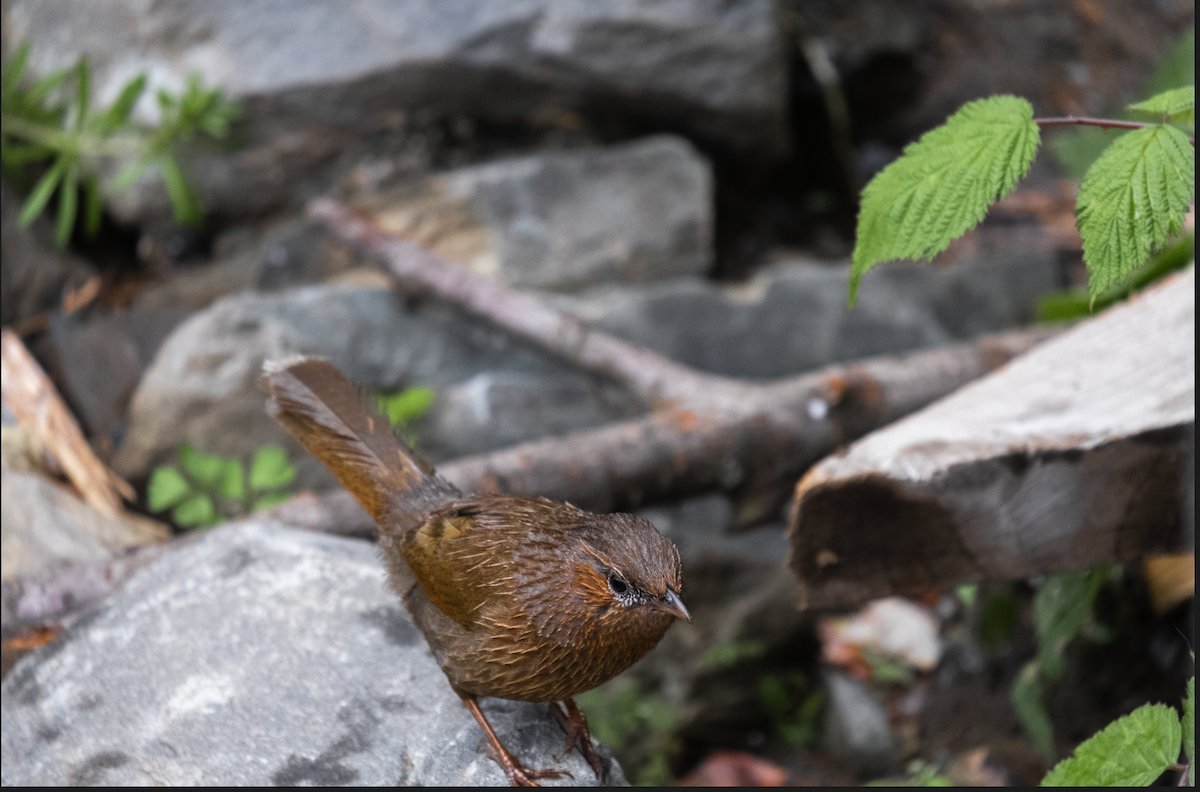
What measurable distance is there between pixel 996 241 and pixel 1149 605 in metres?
3.37

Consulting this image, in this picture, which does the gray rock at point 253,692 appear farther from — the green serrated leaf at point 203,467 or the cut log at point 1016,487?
Result: the green serrated leaf at point 203,467

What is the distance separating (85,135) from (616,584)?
375 cm

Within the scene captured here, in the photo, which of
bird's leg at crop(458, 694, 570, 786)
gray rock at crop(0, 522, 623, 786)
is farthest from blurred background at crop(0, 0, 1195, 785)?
bird's leg at crop(458, 694, 570, 786)

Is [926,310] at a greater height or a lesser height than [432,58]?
lesser

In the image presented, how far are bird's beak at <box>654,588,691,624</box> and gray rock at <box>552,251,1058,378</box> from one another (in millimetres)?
2702

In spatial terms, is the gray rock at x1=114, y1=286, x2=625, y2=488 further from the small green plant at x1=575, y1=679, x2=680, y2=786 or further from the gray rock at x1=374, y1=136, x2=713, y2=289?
the small green plant at x1=575, y1=679, x2=680, y2=786

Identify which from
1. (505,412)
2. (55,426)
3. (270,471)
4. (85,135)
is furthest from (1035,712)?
(85,135)

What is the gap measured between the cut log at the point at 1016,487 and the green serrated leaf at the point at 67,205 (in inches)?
143

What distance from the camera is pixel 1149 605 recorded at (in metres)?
2.93

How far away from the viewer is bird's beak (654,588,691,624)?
1.57m

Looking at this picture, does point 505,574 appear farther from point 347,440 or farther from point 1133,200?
point 1133,200

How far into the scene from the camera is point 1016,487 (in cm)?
210

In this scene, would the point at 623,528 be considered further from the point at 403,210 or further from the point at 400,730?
the point at 403,210

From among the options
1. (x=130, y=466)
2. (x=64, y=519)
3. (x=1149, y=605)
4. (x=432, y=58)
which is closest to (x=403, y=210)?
(x=432, y=58)
